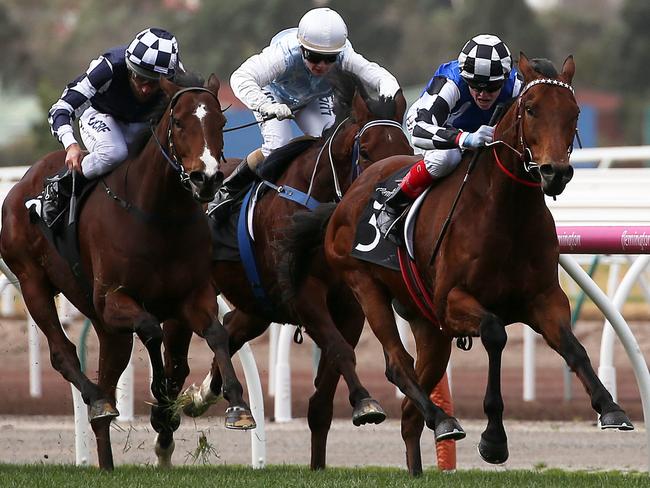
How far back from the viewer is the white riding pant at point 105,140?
6.97 meters

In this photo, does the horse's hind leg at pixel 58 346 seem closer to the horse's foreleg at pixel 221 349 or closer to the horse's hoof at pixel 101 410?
the horse's hoof at pixel 101 410

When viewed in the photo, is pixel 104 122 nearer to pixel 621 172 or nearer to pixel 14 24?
pixel 621 172

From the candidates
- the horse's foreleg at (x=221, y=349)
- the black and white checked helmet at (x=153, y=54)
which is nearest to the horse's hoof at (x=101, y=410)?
the horse's foreleg at (x=221, y=349)

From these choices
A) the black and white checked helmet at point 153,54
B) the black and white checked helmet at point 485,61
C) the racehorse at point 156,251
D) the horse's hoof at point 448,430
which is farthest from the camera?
the black and white checked helmet at point 153,54

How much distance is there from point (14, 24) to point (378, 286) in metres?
41.5

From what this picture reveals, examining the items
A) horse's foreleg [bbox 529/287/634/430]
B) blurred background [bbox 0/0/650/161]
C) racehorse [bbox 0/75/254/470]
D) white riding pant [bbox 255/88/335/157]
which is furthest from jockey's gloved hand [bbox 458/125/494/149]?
blurred background [bbox 0/0/650/161]

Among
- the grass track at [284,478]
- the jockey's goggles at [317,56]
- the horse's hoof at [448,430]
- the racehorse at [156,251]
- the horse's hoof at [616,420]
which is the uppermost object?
the jockey's goggles at [317,56]

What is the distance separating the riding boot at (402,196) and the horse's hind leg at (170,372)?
143 cm

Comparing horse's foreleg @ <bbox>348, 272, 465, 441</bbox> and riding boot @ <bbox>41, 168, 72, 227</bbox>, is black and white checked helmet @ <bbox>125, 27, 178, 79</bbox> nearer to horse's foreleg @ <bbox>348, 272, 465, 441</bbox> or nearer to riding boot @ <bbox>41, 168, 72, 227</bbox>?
riding boot @ <bbox>41, 168, 72, 227</bbox>

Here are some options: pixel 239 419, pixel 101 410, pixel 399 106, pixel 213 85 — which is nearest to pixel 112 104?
pixel 213 85

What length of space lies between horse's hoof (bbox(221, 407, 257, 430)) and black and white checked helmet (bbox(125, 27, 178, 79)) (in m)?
1.64

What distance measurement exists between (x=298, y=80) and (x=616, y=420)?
2.98m

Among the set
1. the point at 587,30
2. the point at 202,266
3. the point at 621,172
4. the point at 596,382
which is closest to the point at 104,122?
the point at 202,266

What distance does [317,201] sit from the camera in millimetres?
7184
